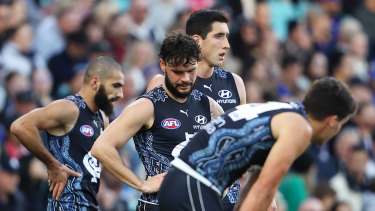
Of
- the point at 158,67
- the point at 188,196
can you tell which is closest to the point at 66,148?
the point at 188,196

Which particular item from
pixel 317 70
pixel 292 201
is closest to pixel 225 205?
pixel 292 201

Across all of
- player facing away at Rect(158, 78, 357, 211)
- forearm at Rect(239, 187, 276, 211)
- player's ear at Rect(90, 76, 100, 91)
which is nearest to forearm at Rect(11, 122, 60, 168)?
player's ear at Rect(90, 76, 100, 91)

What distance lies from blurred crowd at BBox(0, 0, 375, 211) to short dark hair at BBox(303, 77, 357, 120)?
5.61m

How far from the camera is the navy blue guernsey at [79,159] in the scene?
8477 mm

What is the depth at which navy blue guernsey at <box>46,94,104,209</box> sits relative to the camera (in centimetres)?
848

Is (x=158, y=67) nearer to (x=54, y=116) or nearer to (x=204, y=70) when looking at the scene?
(x=204, y=70)

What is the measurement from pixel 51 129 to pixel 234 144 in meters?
2.77

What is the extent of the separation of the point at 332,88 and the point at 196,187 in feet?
4.15

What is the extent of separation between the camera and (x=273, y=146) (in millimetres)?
6219

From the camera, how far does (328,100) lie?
6.35 m

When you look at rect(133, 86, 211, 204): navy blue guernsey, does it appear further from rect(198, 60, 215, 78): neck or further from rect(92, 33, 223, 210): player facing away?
rect(198, 60, 215, 78): neck

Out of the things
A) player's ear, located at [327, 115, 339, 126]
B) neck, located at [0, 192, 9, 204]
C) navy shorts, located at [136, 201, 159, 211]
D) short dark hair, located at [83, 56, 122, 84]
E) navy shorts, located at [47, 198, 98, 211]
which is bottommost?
neck, located at [0, 192, 9, 204]

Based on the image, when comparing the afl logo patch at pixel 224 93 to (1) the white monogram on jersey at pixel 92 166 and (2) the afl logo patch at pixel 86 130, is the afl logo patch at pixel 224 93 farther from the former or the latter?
(1) the white monogram on jersey at pixel 92 166

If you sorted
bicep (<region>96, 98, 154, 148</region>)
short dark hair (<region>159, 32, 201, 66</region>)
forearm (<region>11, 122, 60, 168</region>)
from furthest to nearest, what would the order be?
forearm (<region>11, 122, 60, 168</region>), short dark hair (<region>159, 32, 201, 66</region>), bicep (<region>96, 98, 154, 148</region>)
